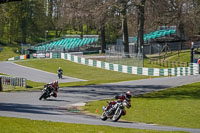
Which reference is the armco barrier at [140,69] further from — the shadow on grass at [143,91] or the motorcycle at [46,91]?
the motorcycle at [46,91]

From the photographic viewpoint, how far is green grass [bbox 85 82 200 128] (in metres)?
18.6

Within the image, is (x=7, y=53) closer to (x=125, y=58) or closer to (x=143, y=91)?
(x=125, y=58)

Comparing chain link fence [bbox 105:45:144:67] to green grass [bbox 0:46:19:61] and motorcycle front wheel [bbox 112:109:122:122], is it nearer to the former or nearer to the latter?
green grass [bbox 0:46:19:61]

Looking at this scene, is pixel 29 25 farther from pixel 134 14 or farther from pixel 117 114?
pixel 117 114

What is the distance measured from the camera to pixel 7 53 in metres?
76.6

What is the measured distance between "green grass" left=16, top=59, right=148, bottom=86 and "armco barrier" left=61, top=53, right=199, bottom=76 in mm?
1082

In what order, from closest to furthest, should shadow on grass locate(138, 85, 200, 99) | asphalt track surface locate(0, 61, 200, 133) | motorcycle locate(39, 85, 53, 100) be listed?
asphalt track surface locate(0, 61, 200, 133) → motorcycle locate(39, 85, 53, 100) → shadow on grass locate(138, 85, 200, 99)

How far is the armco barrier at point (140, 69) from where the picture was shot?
41.3m

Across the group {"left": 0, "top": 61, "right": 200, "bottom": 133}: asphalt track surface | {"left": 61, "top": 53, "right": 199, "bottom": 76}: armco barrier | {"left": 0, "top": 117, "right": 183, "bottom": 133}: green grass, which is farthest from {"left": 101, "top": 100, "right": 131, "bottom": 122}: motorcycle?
{"left": 61, "top": 53, "right": 199, "bottom": 76}: armco barrier

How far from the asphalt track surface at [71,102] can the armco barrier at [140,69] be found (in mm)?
3632

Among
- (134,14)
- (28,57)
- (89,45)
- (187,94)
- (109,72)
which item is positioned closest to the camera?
(187,94)

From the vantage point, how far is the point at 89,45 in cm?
7925

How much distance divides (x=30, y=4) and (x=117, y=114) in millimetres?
75830

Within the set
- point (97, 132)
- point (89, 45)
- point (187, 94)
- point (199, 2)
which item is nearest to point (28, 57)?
point (89, 45)
